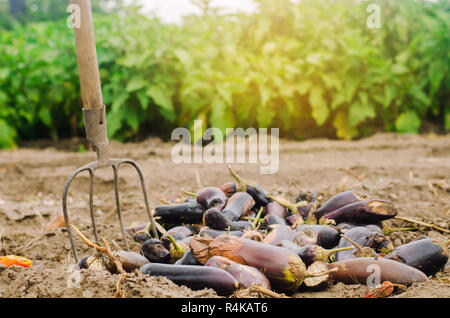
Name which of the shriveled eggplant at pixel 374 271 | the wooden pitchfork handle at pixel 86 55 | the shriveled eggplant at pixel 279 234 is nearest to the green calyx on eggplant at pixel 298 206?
the shriveled eggplant at pixel 279 234

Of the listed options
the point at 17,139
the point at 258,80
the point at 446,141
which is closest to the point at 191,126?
the point at 258,80

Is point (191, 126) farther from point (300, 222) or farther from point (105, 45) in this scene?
point (300, 222)

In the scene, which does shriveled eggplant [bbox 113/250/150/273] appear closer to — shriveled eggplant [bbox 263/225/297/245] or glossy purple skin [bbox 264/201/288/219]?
shriveled eggplant [bbox 263/225/297/245]

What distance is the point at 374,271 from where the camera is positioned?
6.28ft

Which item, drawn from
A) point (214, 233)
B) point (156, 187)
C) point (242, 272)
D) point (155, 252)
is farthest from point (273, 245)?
point (156, 187)

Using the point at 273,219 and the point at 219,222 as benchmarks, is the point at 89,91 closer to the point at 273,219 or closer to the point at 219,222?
the point at 219,222

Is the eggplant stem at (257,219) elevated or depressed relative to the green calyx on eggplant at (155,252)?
elevated

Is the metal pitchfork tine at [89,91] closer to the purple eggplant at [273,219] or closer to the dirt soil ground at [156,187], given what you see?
the dirt soil ground at [156,187]

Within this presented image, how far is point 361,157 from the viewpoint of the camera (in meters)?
5.45

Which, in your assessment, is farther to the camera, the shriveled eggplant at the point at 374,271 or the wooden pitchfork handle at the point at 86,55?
the wooden pitchfork handle at the point at 86,55

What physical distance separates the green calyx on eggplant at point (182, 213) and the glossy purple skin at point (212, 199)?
0.04 m

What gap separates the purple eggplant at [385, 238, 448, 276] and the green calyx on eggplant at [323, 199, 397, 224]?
0.32m

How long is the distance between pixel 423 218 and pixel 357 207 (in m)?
0.63

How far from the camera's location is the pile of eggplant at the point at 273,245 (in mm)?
1889
